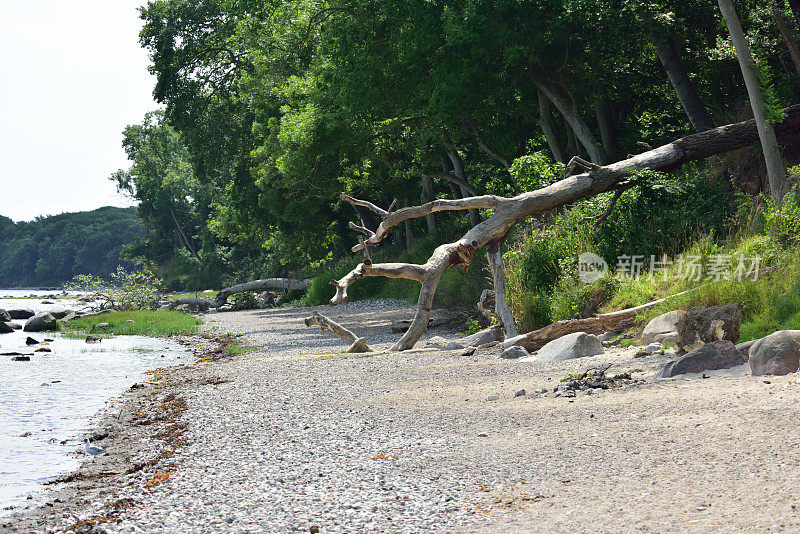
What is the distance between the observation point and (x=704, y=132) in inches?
672

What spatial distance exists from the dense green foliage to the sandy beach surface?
773 centimetres

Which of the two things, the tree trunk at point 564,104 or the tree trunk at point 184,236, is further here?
the tree trunk at point 184,236

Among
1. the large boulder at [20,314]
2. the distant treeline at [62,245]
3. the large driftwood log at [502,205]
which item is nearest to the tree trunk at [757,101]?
the large driftwood log at [502,205]

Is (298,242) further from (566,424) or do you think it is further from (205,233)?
(205,233)

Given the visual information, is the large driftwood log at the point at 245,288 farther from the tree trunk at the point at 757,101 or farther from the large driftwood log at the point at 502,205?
the tree trunk at the point at 757,101

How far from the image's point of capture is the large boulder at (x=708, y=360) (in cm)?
777

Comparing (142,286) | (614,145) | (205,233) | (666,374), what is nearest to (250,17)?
(142,286)

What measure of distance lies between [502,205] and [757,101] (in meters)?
5.64

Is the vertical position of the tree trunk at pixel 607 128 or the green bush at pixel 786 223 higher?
the tree trunk at pixel 607 128

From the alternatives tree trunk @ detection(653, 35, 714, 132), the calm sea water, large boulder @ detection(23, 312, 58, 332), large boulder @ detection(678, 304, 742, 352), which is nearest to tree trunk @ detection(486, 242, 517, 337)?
large boulder @ detection(678, 304, 742, 352)

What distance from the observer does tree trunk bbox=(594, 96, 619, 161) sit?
21.5m

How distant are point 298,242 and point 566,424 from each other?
3014 centimetres

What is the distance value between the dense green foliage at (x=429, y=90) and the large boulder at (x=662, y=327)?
4.24 meters

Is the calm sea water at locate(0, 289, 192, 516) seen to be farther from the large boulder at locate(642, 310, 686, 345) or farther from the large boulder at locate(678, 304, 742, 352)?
the large boulder at locate(642, 310, 686, 345)
